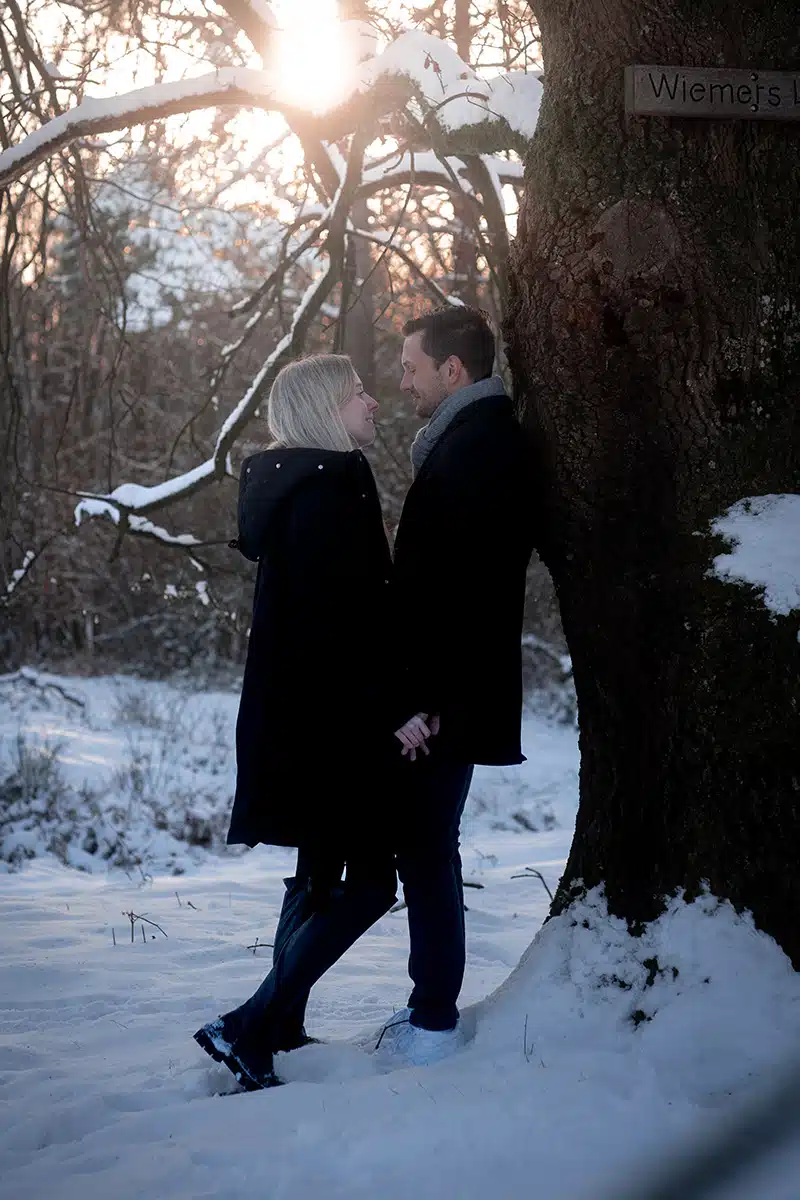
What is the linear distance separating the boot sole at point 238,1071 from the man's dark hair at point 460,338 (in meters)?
1.74

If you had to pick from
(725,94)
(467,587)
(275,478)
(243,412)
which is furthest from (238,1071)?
(243,412)

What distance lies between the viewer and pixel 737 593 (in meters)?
2.47

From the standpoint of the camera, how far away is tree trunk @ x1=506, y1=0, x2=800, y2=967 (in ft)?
8.08

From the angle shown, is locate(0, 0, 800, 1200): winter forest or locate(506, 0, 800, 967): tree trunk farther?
locate(506, 0, 800, 967): tree trunk

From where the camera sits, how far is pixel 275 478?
8.80 ft

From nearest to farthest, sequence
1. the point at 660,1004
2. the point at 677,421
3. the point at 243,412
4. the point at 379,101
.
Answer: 1. the point at 660,1004
2. the point at 677,421
3. the point at 379,101
4. the point at 243,412

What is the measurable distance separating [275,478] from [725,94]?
1.33 metres

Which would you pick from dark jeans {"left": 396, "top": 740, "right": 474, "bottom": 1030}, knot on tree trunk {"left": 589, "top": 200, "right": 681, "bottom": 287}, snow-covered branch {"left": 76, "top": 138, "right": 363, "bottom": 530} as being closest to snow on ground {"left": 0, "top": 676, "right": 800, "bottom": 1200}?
dark jeans {"left": 396, "top": 740, "right": 474, "bottom": 1030}

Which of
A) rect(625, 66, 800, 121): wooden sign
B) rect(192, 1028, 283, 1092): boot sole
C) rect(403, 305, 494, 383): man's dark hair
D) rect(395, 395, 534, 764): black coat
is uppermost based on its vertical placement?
rect(625, 66, 800, 121): wooden sign

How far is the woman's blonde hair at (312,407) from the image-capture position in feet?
9.09

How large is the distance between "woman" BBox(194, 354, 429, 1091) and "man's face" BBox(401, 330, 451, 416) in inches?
11.2

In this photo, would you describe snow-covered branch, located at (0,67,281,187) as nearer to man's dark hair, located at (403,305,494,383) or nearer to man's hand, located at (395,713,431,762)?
man's dark hair, located at (403,305,494,383)

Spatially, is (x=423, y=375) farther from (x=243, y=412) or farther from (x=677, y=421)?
(x=243, y=412)

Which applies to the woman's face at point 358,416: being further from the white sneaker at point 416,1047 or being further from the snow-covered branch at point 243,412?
the snow-covered branch at point 243,412
